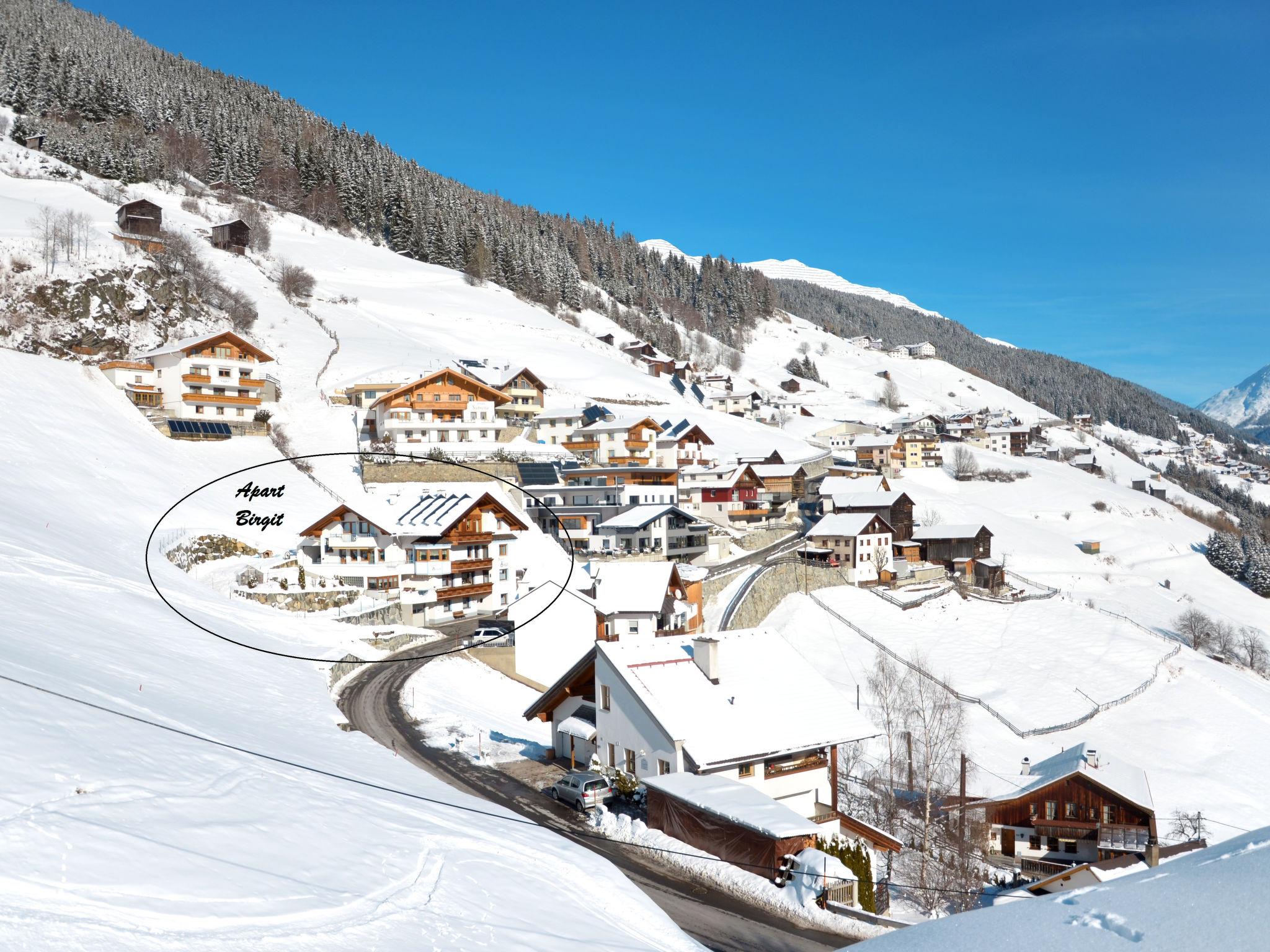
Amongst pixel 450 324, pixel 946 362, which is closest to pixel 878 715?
pixel 450 324

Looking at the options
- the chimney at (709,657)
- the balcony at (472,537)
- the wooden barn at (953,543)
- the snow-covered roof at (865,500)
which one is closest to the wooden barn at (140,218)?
the balcony at (472,537)

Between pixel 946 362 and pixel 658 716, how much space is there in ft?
623

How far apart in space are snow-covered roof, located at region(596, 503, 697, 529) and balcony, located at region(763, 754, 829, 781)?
99.8 ft

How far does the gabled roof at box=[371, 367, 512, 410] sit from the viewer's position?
58.9 m

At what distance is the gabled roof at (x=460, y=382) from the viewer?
193 ft

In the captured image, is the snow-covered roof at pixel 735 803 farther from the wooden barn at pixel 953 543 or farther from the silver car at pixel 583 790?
the wooden barn at pixel 953 543

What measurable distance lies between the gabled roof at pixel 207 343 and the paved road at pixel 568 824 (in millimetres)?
35155

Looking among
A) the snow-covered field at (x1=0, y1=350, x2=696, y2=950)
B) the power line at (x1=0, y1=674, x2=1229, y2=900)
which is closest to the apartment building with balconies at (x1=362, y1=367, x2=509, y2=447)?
the snow-covered field at (x1=0, y1=350, x2=696, y2=950)

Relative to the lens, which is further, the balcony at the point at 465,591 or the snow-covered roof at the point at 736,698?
the balcony at the point at 465,591

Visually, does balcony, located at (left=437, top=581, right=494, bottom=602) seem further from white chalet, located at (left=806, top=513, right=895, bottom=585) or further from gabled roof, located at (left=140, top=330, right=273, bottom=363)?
gabled roof, located at (left=140, top=330, right=273, bottom=363)

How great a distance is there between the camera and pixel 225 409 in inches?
2146

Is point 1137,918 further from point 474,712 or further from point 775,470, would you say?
point 775,470

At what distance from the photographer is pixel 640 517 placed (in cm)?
5072

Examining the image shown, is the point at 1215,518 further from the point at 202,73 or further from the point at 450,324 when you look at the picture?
the point at 202,73
